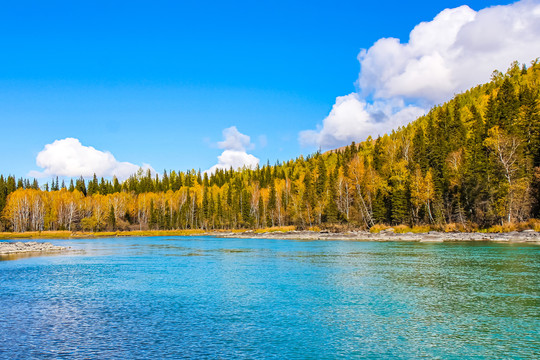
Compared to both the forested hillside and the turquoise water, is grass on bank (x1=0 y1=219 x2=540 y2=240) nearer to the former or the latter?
the forested hillside

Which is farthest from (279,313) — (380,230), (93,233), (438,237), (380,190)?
(93,233)

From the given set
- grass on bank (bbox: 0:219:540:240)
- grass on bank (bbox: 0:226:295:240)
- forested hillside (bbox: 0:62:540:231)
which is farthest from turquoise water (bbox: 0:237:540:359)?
grass on bank (bbox: 0:226:295:240)

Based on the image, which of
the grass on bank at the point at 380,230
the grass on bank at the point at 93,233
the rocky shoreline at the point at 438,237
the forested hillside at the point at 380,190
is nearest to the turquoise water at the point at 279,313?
the rocky shoreline at the point at 438,237

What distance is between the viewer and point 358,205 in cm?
8744

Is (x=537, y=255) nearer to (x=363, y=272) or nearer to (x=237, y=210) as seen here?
(x=363, y=272)

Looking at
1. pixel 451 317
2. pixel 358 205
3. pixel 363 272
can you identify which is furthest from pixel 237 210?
pixel 451 317

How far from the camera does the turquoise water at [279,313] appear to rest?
1296 centimetres

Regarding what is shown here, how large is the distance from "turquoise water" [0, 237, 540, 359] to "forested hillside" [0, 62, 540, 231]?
34473 mm

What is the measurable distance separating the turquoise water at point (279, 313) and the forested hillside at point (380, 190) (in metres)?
34.5

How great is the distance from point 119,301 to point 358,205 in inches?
2851

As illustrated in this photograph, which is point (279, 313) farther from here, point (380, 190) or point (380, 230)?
point (380, 190)

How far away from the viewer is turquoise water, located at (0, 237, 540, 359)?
13.0 meters

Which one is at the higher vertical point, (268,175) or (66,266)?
(268,175)

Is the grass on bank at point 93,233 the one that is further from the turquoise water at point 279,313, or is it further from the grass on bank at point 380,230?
the turquoise water at point 279,313
